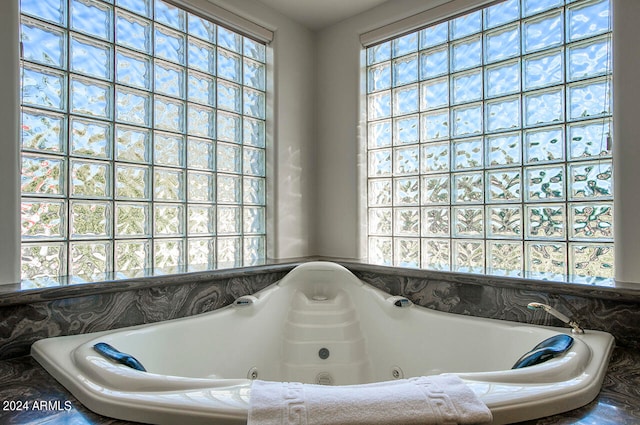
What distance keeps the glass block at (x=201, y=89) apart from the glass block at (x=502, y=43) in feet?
4.88

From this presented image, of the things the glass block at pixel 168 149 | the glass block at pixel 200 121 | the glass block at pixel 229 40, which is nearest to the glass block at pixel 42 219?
the glass block at pixel 168 149

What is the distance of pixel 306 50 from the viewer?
102 inches

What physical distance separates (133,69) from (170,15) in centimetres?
37

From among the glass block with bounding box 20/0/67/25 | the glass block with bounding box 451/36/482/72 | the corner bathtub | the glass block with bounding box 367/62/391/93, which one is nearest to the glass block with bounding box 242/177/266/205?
the corner bathtub

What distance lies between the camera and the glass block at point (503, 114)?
188cm

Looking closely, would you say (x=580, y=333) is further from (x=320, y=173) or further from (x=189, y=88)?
(x=189, y=88)

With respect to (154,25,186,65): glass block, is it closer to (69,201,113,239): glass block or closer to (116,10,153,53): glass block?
(116,10,153,53): glass block

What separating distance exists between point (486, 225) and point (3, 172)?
6.89 ft

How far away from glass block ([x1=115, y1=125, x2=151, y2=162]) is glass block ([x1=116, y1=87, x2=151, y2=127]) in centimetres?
4

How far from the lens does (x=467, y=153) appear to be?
6.66 ft

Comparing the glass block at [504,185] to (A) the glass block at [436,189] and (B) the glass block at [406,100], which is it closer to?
(A) the glass block at [436,189]

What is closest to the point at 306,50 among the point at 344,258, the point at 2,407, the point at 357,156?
the point at 357,156

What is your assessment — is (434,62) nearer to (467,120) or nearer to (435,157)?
(467,120)

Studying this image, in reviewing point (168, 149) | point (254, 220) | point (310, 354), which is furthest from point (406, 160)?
point (168, 149)
